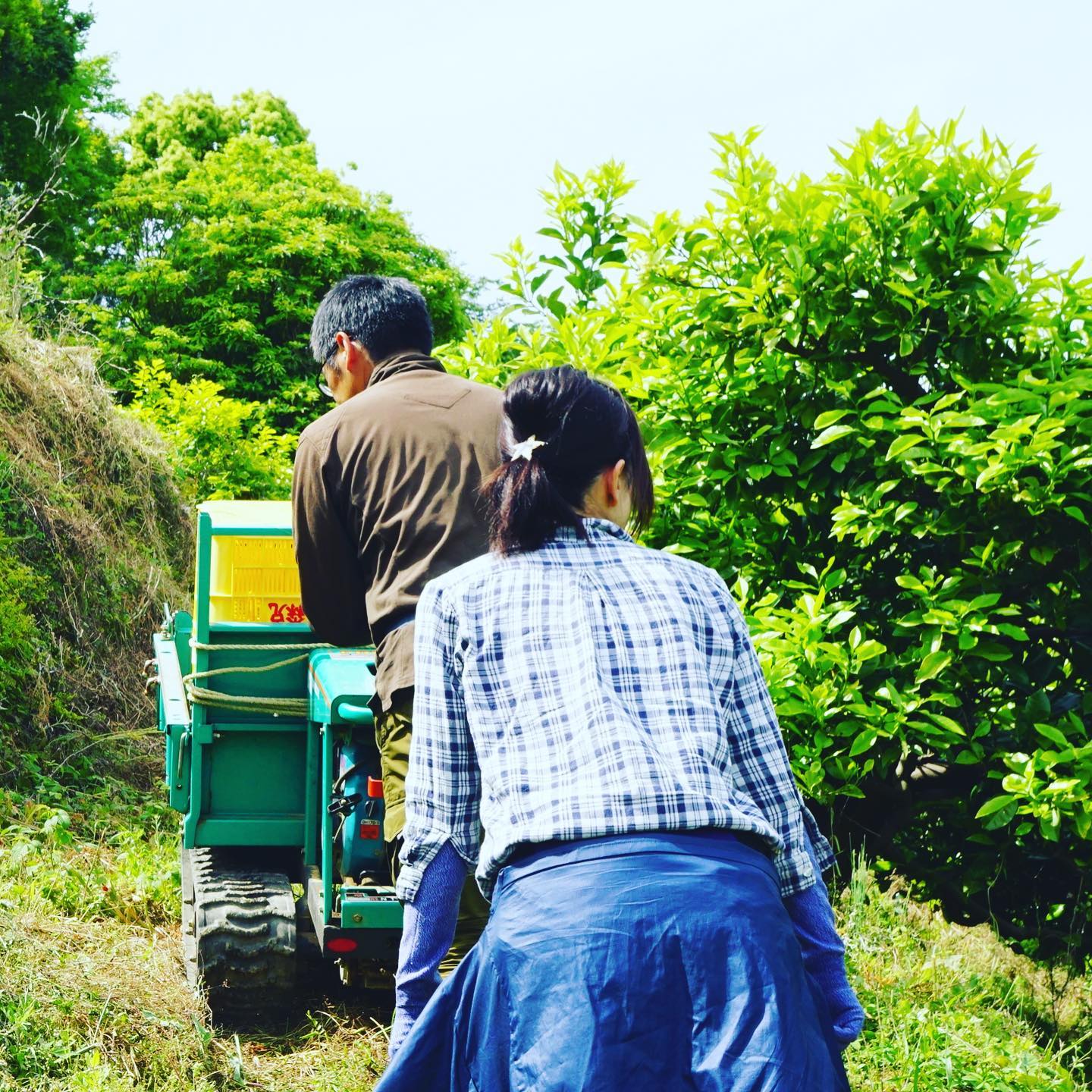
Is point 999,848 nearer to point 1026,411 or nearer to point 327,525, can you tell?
point 1026,411

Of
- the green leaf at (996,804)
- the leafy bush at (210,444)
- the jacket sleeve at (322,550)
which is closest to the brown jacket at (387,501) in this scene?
the jacket sleeve at (322,550)

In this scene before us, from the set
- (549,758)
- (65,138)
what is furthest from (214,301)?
(549,758)

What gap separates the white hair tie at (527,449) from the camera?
2.08 m

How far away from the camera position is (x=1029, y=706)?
12.7 ft

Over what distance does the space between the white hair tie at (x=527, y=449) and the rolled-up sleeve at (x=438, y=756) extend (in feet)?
0.84

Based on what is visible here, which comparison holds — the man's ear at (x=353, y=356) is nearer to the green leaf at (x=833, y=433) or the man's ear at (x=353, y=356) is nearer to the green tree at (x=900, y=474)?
the green tree at (x=900, y=474)

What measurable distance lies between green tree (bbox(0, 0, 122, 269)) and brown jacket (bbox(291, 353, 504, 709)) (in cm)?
1783

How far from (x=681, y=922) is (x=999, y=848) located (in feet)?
9.95

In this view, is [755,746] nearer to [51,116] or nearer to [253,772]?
[253,772]

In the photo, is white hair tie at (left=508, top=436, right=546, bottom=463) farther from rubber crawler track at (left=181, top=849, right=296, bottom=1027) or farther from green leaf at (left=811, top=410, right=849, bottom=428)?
rubber crawler track at (left=181, top=849, right=296, bottom=1027)

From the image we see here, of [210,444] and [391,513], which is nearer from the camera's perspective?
[391,513]

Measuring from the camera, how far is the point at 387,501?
3.32m

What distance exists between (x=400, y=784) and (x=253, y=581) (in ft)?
6.34

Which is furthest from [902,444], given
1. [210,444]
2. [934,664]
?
[210,444]
